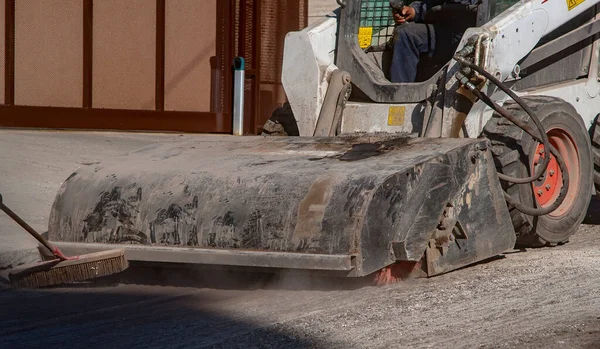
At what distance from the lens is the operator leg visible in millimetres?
7387

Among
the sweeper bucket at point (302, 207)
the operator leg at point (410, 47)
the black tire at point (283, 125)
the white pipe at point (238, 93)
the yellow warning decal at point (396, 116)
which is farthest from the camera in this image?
the white pipe at point (238, 93)

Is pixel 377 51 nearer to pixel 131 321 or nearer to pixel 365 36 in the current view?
pixel 365 36

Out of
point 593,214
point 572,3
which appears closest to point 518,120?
point 572,3

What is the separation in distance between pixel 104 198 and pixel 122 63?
278 inches

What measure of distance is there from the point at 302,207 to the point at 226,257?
1.58 ft

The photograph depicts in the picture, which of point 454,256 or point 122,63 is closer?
point 454,256

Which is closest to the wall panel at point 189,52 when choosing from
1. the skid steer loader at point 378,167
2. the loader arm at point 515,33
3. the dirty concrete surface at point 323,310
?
the skid steer loader at point 378,167

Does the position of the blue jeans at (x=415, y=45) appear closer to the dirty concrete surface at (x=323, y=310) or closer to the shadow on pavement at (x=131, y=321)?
the dirty concrete surface at (x=323, y=310)

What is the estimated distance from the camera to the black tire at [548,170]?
6496 millimetres

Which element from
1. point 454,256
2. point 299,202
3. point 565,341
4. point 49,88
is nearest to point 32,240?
point 299,202

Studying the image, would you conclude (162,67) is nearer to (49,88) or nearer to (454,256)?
(49,88)

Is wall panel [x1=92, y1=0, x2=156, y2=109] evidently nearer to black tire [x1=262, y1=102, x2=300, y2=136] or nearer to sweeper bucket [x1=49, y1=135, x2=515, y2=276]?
black tire [x1=262, y1=102, x2=300, y2=136]

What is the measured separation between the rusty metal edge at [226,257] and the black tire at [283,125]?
2.11 metres

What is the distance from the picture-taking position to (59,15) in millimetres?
12383
